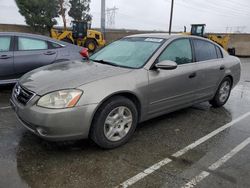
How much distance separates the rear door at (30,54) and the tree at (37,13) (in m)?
24.3

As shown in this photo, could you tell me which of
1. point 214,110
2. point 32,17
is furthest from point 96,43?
point 214,110

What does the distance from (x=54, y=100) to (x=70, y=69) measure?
82cm

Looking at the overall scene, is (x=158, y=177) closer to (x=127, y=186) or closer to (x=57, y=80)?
(x=127, y=186)

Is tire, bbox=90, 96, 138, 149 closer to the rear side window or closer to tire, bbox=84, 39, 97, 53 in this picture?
the rear side window

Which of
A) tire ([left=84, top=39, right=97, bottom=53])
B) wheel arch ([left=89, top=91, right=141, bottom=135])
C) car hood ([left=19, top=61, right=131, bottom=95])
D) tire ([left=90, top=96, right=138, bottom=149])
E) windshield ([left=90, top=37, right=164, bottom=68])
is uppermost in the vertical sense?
windshield ([left=90, top=37, right=164, bottom=68])

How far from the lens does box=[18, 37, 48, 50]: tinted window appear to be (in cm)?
582

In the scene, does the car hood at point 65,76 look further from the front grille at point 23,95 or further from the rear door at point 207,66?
the rear door at point 207,66

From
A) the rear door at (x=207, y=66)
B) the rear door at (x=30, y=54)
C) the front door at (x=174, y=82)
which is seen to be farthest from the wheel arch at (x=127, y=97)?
the rear door at (x=30, y=54)

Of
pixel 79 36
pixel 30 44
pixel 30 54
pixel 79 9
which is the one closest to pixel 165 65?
pixel 30 54

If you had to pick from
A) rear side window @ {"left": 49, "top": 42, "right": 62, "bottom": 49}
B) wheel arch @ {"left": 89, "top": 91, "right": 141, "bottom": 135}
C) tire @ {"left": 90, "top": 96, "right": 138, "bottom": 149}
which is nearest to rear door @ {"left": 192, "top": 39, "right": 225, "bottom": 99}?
wheel arch @ {"left": 89, "top": 91, "right": 141, "bottom": 135}

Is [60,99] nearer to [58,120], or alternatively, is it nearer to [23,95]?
[58,120]

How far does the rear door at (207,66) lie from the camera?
4.67 metres

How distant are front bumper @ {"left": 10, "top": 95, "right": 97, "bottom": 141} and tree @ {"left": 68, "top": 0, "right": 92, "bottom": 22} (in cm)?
3411

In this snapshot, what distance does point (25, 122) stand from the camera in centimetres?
318
